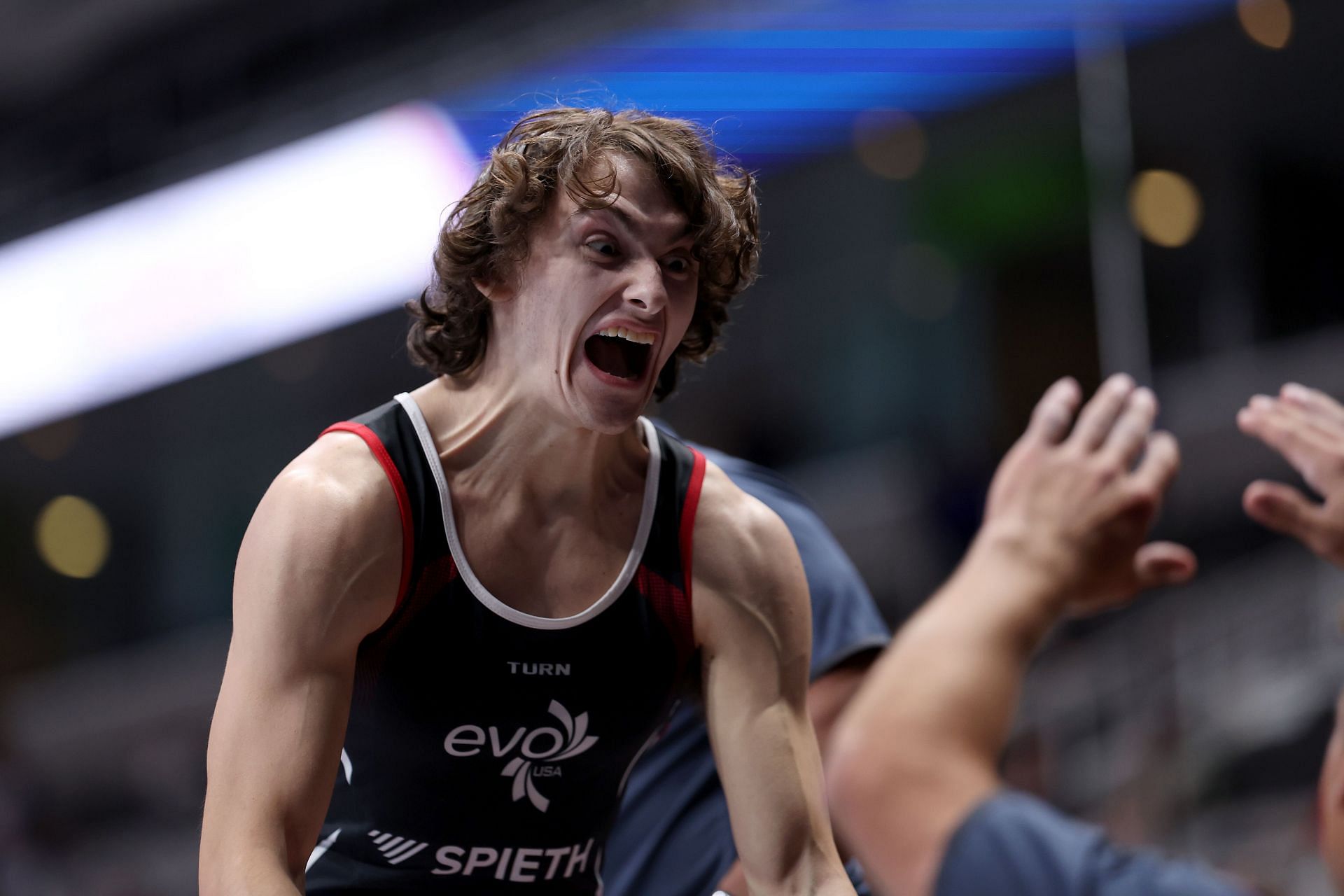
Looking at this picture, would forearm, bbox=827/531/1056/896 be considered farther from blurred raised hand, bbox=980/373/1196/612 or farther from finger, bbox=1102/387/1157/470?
finger, bbox=1102/387/1157/470

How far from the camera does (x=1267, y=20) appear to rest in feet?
22.0

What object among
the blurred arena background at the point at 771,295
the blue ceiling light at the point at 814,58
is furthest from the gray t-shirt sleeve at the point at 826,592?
the blue ceiling light at the point at 814,58

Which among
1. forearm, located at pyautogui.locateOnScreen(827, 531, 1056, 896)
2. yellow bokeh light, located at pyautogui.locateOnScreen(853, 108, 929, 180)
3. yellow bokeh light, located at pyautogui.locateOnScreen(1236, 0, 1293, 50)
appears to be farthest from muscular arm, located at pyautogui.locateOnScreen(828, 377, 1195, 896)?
yellow bokeh light, located at pyautogui.locateOnScreen(853, 108, 929, 180)

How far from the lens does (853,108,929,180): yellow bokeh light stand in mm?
7680

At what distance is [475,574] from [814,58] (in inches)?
212

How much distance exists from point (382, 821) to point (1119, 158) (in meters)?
5.75

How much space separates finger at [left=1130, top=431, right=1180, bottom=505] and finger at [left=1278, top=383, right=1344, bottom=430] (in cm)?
68

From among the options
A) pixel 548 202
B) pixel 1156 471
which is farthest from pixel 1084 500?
pixel 548 202

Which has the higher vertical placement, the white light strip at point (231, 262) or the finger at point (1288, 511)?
the finger at point (1288, 511)

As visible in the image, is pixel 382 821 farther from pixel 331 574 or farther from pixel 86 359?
pixel 86 359

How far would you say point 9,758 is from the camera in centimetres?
845

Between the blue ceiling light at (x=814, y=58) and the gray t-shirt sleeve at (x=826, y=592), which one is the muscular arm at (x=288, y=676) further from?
the blue ceiling light at (x=814, y=58)

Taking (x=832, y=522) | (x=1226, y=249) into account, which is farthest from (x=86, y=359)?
(x=1226, y=249)

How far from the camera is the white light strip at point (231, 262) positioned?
24.7ft
